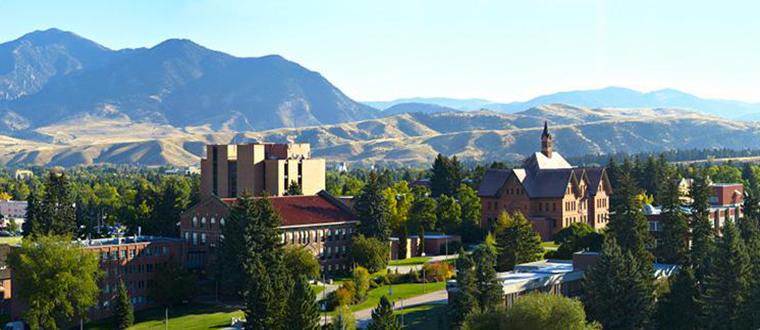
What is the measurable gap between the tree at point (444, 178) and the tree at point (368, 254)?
1769 inches

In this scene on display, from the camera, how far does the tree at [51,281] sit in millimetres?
83938

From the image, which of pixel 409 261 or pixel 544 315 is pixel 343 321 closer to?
pixel 544 315

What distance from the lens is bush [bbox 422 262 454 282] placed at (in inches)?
3858

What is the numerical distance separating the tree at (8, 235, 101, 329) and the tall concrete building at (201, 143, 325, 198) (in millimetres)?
45038

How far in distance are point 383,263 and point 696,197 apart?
104 feet

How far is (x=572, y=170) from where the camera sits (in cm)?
12950

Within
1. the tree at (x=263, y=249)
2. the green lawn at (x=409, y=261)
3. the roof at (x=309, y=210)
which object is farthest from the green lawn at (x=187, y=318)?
the green lawn at (x=409, y=261)

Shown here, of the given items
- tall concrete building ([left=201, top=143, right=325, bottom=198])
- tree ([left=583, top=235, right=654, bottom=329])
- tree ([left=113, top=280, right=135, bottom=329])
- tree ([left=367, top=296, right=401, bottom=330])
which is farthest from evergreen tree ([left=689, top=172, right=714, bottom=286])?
tall concrete building ([left=201, top=143, right=325, bottom=198])

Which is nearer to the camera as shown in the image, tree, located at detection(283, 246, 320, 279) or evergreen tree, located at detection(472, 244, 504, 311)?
evergreen tree, located at detection(472, 244, 504, 311)

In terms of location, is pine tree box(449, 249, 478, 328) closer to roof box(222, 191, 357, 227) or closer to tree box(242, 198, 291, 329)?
tree box(242, 198, 291, 329)

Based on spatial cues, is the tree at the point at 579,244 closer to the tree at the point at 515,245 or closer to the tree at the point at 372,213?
the tree at the point at 515,245

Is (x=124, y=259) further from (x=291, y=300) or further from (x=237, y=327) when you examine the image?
(x=291, y=300)

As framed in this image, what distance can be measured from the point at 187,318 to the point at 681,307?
41.4 m

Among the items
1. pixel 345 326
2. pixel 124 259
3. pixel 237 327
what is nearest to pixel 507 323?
pixel 345 326
